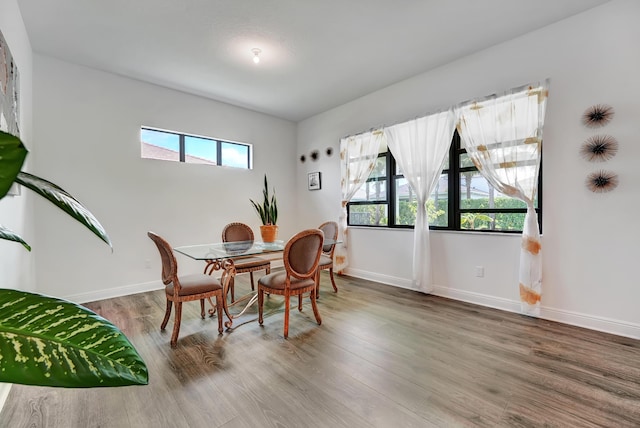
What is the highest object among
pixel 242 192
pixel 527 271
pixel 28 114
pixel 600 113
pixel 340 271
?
pixel 28 114

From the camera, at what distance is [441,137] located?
11.0 feet

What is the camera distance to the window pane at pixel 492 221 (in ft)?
9.62

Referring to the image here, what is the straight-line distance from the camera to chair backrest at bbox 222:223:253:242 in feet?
12.0

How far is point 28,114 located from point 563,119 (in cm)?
525

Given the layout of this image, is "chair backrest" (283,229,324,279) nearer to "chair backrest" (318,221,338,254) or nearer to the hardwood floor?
the hardwood floor

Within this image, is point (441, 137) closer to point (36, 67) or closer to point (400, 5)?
point (400, 5)

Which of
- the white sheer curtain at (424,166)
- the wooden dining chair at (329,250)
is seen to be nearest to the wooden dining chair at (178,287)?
the wooden dining chair at (329,250)

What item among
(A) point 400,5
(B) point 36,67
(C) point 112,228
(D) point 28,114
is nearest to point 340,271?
(C) point 112,228

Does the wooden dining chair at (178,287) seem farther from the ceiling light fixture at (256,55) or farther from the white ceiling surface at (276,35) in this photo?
the ceiling light fixture at (256,55)

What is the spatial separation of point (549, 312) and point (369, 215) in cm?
236

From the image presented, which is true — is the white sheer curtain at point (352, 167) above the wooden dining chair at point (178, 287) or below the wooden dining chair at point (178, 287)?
above

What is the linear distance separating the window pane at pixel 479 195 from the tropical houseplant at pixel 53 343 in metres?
3.45

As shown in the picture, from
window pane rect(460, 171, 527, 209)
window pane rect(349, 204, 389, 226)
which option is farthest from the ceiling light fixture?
window pane rect(460, 171, 527, 209)

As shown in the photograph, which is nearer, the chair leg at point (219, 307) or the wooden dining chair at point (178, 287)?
the wooden dining chair at point (178, 287)
